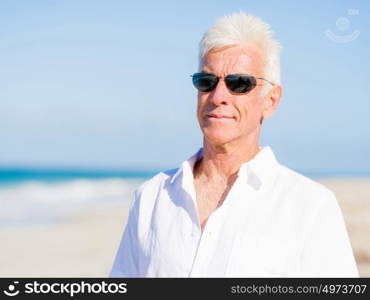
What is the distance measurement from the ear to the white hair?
0.12 metres

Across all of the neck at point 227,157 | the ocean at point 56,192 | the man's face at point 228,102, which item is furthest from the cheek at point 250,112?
the ocean at point 56,192

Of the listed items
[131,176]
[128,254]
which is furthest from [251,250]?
[131,176]

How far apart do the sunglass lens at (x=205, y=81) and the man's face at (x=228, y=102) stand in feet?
0.07

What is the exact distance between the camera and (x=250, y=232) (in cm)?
324

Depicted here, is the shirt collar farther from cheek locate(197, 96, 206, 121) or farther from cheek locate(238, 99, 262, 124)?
cheek locate(197, 96, 206, 121)

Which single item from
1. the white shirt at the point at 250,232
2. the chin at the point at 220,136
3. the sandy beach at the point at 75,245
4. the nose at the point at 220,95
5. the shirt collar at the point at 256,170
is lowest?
the white shirt at the point at 250,232

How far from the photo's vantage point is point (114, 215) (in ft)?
75.7

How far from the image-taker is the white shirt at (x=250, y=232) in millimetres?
3146

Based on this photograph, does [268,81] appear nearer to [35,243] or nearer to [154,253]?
[154,253]

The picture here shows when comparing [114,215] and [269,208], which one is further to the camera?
[114,215]

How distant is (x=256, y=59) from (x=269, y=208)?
0.79m

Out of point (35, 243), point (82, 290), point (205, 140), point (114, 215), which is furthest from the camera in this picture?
point (114, 215)

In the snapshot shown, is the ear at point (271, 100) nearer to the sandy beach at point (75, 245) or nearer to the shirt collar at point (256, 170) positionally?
the shirt collar at point (256, 170)

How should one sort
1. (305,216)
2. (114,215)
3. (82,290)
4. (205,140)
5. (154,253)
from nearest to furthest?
(305,216)
(154,253)
(205,140)
(82,290)
(114,215)
